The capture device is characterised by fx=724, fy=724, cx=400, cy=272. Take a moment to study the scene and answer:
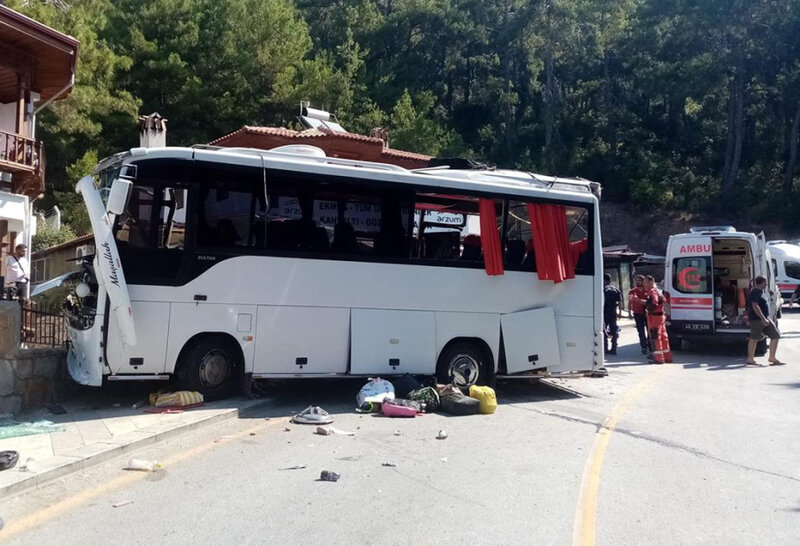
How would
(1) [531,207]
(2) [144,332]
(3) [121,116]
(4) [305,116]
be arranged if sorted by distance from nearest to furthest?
(2) [144,332] → (1) [531,207] → (4) [305,116] → (3) [121,116]

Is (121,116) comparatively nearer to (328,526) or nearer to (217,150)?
(217,150)

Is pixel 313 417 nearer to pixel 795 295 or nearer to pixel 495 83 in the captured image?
pixel 795 295

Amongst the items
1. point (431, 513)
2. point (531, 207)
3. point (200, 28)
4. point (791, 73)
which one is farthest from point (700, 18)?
point (431, 513)

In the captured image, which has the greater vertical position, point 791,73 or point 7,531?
point 791,73

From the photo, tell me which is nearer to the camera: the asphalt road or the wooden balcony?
the asphalt road

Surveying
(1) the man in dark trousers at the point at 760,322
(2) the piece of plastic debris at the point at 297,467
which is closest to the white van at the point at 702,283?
(1) the man in dark trousers at the point at 760,322

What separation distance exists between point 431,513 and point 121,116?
26.1 m

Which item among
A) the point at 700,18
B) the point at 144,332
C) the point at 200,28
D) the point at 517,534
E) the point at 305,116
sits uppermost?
the point at 700,18

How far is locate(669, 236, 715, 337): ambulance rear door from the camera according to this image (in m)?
17.6

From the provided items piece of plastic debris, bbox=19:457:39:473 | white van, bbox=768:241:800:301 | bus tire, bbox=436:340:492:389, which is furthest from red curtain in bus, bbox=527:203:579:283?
white van, bbox=768:241:800:301

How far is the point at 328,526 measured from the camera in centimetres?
557

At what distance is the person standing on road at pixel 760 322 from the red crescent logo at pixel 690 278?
1684 mm

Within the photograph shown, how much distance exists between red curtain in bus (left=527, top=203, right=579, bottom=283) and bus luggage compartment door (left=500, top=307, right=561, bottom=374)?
0.60m

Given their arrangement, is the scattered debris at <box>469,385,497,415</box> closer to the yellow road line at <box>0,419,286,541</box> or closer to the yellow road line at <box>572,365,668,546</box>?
the yellow road line at <box>572,365,668,546</box>
